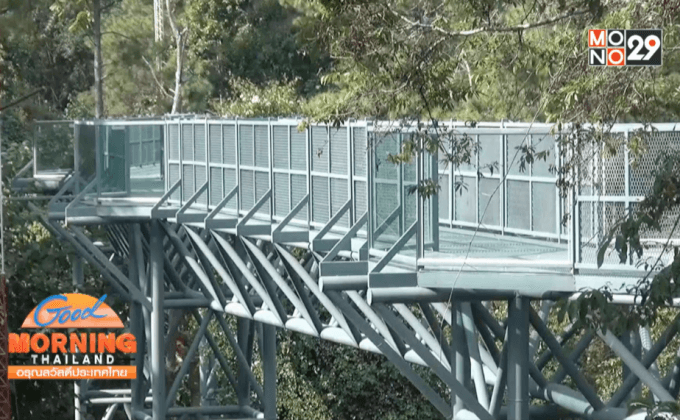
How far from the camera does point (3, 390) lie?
1498cm

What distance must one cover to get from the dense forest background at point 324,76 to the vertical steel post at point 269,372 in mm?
3076

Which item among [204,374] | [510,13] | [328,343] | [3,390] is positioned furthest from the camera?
[328,343]

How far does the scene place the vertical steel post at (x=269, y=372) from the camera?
2419 cm

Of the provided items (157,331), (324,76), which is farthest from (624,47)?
(157,331)

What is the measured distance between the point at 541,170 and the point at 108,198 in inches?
432

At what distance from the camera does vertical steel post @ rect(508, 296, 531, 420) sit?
12359mm

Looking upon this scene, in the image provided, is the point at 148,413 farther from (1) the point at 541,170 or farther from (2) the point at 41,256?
(1) the point at 541,170

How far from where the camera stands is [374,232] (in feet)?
43.7

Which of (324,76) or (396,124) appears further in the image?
(396,124)

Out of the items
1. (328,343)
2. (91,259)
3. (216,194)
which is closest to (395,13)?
(216,194)

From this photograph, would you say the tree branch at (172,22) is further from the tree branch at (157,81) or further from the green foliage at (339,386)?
the green foliage at (339,386)

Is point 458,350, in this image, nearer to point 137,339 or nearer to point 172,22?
point 137,339

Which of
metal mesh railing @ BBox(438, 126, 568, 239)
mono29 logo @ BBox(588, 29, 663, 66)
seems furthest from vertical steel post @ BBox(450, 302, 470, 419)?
mono29 logo @ BBox(588, 29, 663, 66)

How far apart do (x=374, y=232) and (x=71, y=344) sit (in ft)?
45.4
